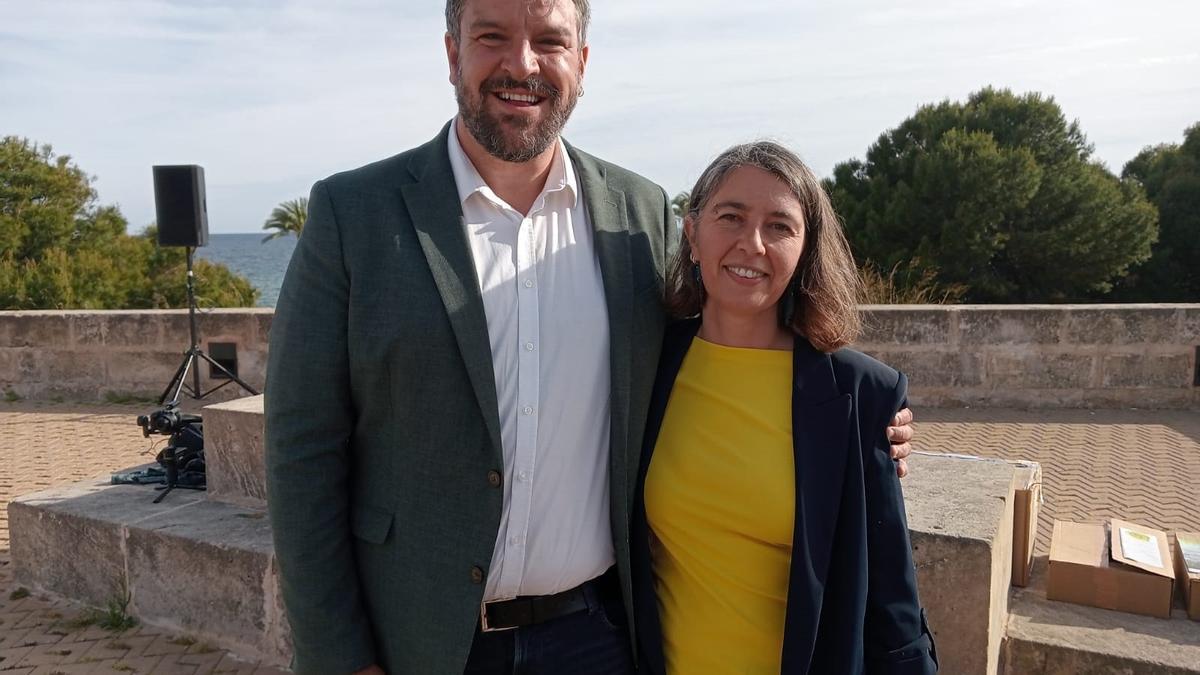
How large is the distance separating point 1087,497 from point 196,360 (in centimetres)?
752

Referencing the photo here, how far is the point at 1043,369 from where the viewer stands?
8.06m

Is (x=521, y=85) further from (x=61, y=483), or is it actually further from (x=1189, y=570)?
(x=61, y=483)

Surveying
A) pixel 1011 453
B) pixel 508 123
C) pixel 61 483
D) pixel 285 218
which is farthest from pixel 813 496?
pixel 285 218

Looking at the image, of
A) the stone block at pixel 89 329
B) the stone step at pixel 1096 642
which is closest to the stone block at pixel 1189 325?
the stone step at pixel 1096 642

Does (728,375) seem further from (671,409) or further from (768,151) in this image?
(768,151)

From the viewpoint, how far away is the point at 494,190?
184cm

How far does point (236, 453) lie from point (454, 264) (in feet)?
9.30

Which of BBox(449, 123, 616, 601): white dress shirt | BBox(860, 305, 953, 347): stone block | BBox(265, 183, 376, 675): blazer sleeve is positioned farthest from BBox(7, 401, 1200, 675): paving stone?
BBox(449, 123, 616, 601): white dress shirt

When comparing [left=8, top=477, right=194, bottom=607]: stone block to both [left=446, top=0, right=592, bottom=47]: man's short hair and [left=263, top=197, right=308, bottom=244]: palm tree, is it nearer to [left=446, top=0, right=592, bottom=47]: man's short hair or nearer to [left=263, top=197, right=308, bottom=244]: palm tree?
[left=446, top=0, right=592, bottom=47]: man's short hair

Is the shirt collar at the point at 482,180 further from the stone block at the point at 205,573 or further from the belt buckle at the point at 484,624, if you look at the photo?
the stone block at the point at 205,573

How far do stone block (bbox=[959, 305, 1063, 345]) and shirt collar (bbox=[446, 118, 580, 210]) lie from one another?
22.8 feet

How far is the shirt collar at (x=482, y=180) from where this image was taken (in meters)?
1.79

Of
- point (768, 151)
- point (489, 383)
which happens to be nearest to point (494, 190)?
point (489, 383)

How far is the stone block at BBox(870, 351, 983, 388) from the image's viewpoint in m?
8.13
